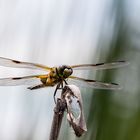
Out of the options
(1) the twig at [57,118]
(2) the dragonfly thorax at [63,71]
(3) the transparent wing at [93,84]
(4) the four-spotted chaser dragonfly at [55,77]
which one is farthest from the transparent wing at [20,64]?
(1) the twig at [57,118]

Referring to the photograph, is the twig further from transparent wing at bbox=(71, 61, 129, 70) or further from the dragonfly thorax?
transparent wing at bbox=(71, 61, 129, 70)

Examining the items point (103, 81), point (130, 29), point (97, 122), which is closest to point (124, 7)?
point (130, 29)

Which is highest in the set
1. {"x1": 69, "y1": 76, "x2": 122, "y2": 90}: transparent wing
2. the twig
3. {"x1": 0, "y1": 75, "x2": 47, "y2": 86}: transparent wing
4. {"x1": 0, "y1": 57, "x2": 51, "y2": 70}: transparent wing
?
{"x1": 0, "y1": 57, "x2": 51, "y2": 70}: transparent wing

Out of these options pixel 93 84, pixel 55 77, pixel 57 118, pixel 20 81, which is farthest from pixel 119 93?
pixel 57 118

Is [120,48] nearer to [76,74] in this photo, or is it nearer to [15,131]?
[76,74]

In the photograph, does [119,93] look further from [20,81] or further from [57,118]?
[57,118]

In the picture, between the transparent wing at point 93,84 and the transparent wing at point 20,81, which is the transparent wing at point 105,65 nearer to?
the transparent wing at point 93,84

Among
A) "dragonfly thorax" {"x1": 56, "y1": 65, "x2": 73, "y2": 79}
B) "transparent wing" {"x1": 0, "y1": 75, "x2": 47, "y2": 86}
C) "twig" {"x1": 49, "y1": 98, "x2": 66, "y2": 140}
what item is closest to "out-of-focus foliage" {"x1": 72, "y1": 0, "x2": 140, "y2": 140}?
"dragonfly thorax" {"x1": 56, "y1": 65, "x2": 73, "y2": 79}
